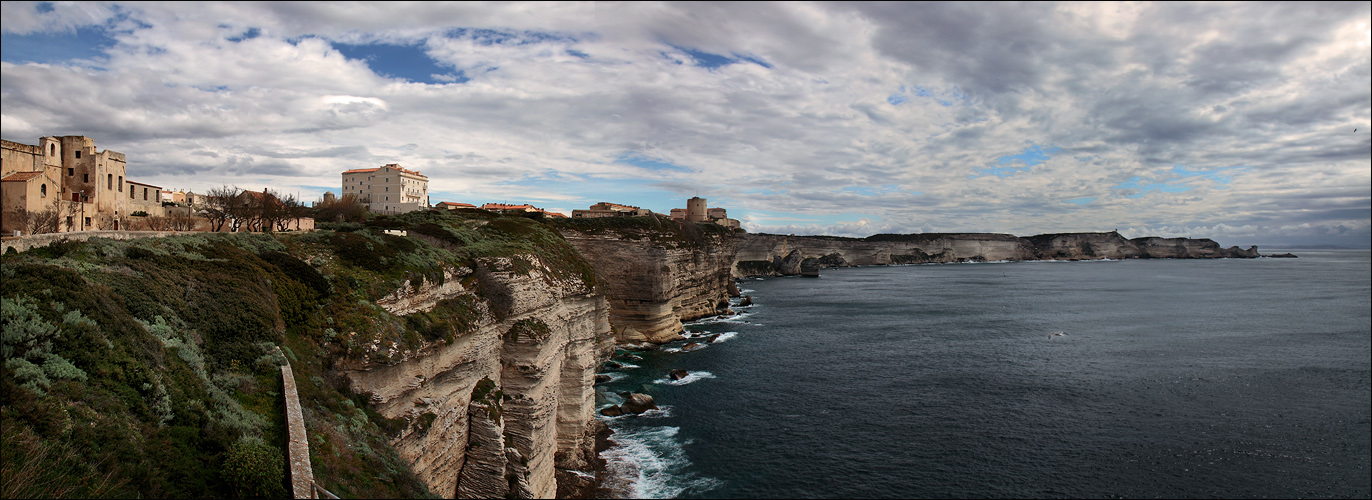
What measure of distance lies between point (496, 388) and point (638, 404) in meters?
13.6

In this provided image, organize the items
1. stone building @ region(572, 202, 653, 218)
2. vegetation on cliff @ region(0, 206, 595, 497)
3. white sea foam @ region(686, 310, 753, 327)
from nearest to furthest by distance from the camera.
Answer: vegetation on cliff @ region(0, 206, 595, 497) < white sea foam @ region(686, 310, 753, 327) < stone building @ region(572, 202, 653, 218)

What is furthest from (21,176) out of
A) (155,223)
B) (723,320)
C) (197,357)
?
(723,320)

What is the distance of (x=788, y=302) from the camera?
90.3 meters

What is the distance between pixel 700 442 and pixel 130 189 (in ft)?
145

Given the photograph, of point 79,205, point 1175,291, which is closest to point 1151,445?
point 79,205

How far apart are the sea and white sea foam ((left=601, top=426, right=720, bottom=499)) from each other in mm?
121

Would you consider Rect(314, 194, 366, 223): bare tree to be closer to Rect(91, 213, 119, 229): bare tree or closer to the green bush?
Rect(91, 213, 119, 229): bare tree

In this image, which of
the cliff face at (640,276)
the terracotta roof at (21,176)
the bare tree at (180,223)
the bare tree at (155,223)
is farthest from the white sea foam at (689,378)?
the terracotta roof at (21,176)

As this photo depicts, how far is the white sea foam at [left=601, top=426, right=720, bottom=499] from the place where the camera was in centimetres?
2548

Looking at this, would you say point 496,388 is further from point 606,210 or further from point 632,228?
point 606,210

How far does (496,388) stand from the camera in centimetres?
2367

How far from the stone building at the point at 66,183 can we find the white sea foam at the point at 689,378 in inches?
1437

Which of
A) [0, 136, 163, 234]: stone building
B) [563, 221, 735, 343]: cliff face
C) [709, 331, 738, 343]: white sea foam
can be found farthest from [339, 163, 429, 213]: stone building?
[709, 331, 738, 343]: white sea foam

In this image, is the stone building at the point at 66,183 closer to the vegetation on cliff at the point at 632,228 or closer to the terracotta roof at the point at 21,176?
the terracotta roof at the point at 21,176
